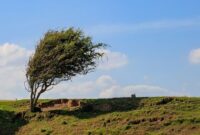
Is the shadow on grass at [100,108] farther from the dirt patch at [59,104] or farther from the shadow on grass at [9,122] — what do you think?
the shadow on grass at [9,122]

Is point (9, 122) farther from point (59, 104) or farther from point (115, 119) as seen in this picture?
point (115, 119)

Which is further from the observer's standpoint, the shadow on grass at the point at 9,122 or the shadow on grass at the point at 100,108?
the shadow on grass at the point at 100,108

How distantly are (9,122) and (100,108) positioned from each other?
795 centimetres

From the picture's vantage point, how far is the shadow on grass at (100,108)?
2002 inches

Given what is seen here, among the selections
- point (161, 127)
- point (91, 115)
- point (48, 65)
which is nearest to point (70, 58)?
point (48, 65)

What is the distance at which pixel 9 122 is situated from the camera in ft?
168

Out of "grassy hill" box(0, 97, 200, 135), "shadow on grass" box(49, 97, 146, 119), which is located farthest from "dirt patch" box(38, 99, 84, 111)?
"shadow on grass" box(49, 97, 146, 119)

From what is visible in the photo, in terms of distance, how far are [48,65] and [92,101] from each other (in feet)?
17.1

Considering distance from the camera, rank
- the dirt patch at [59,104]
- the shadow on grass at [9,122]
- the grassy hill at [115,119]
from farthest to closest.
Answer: the dirt patch at [59,104]
the shadow on grass at [9,122]
the grassy hill at [115,119]

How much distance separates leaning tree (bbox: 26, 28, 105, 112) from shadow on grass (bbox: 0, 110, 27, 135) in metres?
2.10

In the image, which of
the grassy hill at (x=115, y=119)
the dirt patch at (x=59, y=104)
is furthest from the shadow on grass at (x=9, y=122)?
the dirt patch at (x=59, y=104)

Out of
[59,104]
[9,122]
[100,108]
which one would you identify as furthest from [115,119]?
[59,104]

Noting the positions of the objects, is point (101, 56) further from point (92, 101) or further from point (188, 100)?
point (188, 100)

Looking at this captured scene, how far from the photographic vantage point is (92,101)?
55.2 metres
